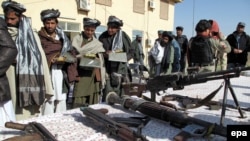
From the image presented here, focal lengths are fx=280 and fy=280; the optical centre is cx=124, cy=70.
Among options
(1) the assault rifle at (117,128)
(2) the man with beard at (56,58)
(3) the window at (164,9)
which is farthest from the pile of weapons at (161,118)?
(3) the window at (164,9)

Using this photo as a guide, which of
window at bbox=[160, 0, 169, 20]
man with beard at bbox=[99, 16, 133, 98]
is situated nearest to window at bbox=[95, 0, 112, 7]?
window at bbox=[160, 0, 169, 20]

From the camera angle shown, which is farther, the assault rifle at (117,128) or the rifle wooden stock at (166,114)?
the rifle wooden stock at (166,114)

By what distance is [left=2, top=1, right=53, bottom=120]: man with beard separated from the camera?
101 inches

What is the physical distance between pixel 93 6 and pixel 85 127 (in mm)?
8781

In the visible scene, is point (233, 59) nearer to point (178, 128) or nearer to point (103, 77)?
point (103, 77)

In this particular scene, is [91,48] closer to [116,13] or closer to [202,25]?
[202,25]

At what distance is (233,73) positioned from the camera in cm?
192

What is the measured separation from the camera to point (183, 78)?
2.06 m

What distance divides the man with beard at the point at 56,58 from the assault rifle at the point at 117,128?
1.20 m

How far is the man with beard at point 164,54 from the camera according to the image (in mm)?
5383

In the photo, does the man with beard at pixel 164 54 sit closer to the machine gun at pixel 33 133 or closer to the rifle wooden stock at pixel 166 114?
the rifle wooden stock at pixel 166 114

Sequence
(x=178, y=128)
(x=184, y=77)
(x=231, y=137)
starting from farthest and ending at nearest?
(x=184, y=77), (x=178, y=128), (x=231, y=137)

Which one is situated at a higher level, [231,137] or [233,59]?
[233,59]

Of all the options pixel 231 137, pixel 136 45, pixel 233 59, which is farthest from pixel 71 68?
pixel 136 45
